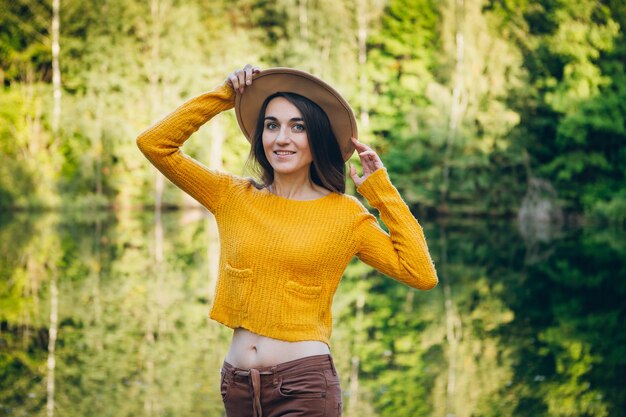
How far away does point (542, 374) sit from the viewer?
26.8ft

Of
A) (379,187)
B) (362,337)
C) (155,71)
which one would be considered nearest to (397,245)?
(379,187)

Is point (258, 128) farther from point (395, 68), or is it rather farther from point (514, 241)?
point (395, 68)

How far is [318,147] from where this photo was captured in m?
2.90

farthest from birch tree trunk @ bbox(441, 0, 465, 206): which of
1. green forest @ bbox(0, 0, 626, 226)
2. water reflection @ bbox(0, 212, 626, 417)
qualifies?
water reflection @ bbox(0, 212, 626, 417)

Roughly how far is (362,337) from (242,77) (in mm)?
6981

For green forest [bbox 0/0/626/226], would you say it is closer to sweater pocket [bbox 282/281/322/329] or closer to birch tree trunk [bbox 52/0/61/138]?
birch tree trunk [bbox 52/0/61/138]

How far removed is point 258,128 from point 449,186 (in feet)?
101

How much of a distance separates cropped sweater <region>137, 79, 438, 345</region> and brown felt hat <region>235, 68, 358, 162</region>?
8 cm

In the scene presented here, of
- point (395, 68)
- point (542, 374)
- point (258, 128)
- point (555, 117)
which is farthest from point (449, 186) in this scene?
point (258, 128)

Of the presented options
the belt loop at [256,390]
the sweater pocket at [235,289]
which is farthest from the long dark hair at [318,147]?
the belt loop at [256,390]

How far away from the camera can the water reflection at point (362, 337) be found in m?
7.02

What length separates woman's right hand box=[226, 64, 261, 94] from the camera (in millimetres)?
2869

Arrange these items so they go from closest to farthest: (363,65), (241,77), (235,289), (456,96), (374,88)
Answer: (235,289), (241,77), (456,96), (363,65), (374,88)

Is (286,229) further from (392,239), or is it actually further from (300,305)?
(392,239)
